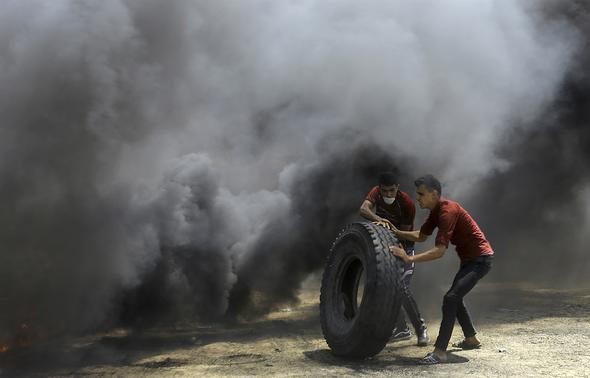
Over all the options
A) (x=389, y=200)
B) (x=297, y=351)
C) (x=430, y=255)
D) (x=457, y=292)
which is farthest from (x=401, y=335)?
(x=430, y=255)

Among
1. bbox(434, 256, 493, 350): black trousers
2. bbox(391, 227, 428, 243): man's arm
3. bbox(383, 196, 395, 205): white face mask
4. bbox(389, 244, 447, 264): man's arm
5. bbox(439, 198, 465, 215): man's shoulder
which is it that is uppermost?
bbox(383, 196, 395, 205): white face mask

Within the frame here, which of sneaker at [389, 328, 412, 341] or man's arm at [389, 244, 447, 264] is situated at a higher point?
man's arm at [389, 244, 447, 264]

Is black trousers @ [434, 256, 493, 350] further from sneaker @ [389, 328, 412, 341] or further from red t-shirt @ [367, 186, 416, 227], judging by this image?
sneaker @ [389, 328, 412, 341]

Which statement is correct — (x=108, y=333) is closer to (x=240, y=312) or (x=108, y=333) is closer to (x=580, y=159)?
(x=240, y=312)

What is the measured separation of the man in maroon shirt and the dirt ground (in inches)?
14.0

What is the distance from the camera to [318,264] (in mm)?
10672

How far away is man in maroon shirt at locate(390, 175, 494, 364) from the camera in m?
5.64

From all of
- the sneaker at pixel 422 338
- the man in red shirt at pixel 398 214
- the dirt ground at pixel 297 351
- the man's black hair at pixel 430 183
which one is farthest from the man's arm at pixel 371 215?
the dirt ground at pixel 297 351

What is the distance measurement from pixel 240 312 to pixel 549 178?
25.4ft

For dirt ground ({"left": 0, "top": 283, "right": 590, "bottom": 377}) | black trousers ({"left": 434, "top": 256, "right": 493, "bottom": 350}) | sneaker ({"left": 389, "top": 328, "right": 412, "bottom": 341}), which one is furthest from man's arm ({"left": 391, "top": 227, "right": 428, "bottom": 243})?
sneaker ({"left": 389, "top": 328, "right": 412, "bottom": 341})

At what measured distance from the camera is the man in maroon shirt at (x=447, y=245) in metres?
5.64

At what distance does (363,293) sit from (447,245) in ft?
3.26

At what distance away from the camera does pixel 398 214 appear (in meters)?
6.88

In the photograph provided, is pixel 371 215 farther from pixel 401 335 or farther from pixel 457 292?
pixel 401 335
